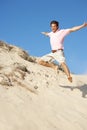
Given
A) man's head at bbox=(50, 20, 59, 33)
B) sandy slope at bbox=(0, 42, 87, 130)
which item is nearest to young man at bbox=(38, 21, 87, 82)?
man's head at bbox=(50, 20, 59, 33)

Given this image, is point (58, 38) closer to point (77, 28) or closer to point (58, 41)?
point (58, 41)

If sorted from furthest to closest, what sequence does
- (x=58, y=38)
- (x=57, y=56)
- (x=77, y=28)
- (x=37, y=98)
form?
(x=57, y=56) < (x=58, y=38) < (x=77, y=28) < (x=37, y=98)

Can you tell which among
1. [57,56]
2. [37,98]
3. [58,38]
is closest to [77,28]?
[58,38]

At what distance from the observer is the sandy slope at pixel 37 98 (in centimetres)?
684

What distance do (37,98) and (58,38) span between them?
179cm

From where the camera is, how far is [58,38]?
8672mm

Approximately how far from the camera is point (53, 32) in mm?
8875

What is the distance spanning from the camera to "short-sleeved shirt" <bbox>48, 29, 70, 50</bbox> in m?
8.67

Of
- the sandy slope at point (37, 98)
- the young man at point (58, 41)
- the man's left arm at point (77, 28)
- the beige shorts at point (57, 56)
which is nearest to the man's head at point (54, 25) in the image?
the young man at point (58, 41)

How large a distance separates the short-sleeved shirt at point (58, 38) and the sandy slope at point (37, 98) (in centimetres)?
127

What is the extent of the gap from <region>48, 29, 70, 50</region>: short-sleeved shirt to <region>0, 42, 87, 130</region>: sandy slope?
127 cm

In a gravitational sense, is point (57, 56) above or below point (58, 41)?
below

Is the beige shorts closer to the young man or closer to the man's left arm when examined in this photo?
the young man

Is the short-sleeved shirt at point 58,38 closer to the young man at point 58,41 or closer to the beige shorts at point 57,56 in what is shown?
the young man at point 58,41
